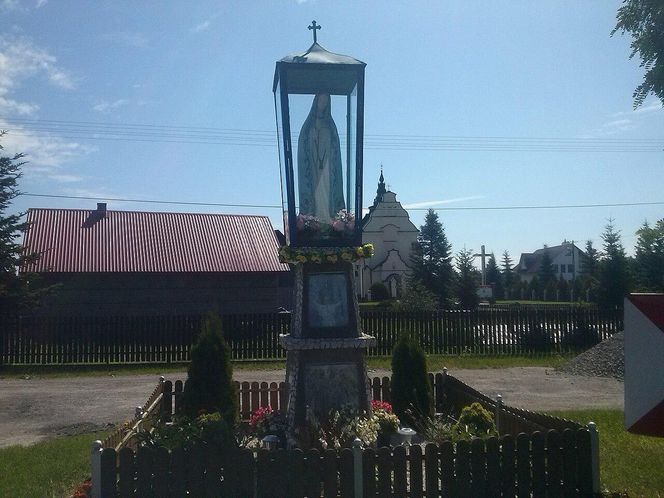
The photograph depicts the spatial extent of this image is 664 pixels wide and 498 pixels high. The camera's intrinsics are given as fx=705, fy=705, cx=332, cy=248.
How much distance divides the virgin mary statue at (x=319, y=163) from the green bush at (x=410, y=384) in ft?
7.24

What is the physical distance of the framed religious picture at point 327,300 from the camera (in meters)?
7.83

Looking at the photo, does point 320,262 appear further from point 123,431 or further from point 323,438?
point 123,431

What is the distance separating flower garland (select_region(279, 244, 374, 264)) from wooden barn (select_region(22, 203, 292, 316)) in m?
18.4

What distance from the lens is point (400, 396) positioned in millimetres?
9109

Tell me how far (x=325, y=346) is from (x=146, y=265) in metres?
19.3

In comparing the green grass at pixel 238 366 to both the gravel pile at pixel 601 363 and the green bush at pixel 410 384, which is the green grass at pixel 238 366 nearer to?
the gravel pile at pixel 601 363

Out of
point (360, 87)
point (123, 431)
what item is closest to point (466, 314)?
point (360, 87)

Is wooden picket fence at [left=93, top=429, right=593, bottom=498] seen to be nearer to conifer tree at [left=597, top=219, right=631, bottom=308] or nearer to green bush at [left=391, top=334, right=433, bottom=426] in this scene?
green bush at [left=391, top=334, right=433, bottom=426]

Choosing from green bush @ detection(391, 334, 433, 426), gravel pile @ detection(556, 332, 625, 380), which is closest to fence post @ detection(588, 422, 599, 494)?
green bush @ detection(391, 334, 433, 426)

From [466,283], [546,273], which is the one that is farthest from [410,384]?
[546,273]

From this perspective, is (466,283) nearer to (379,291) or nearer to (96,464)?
(379,291)

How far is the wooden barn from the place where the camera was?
82.5 feet

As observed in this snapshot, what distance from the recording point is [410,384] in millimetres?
9086

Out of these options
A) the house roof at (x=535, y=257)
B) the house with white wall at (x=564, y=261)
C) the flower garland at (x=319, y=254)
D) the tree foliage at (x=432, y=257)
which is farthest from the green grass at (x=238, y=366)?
the house roof at (x=535, y=257)
